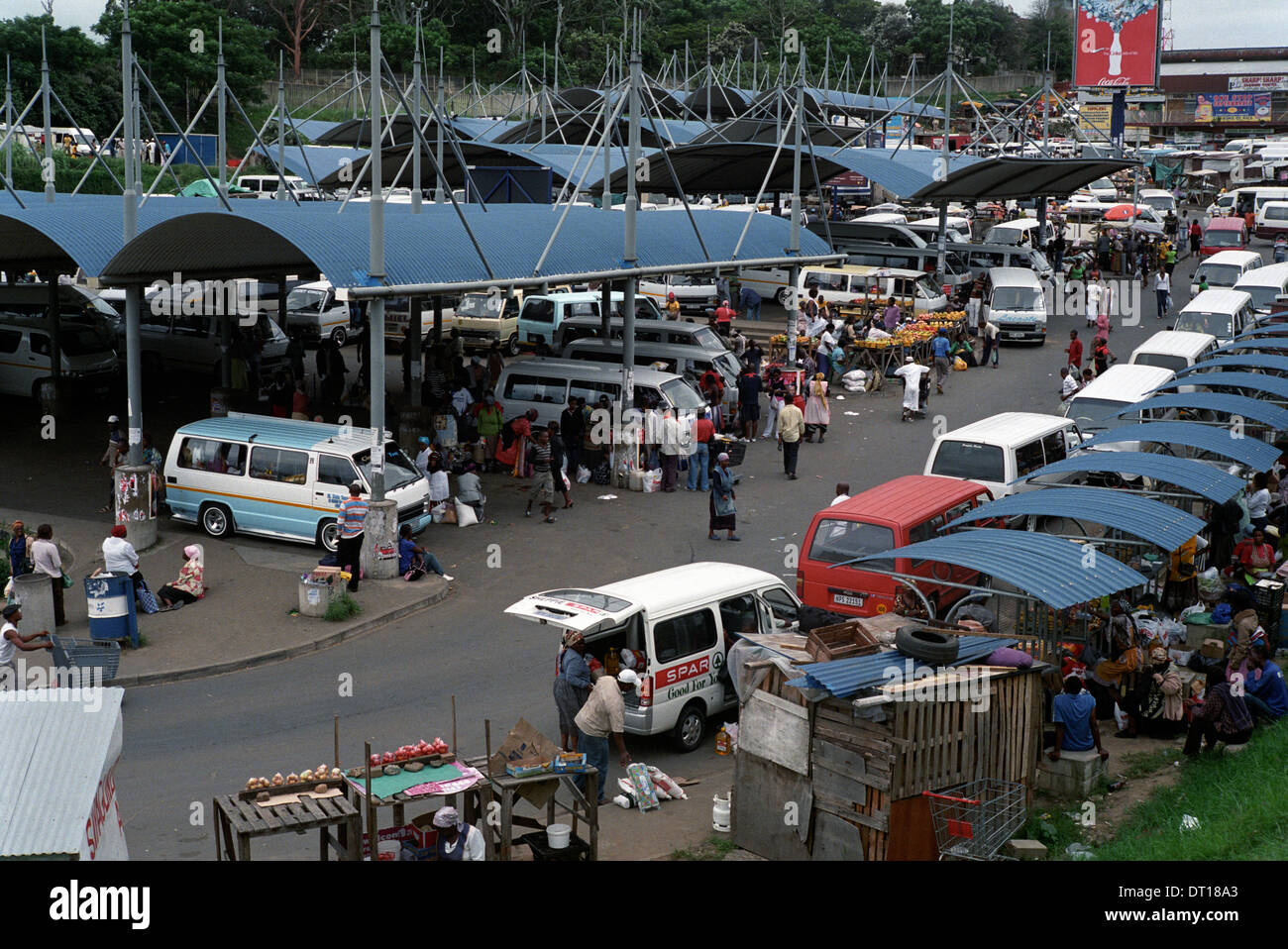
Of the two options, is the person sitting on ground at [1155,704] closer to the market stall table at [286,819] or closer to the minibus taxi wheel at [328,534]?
the market stall table at [286,819]

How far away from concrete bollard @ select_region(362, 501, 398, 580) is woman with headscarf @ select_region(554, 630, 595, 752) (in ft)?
22.7

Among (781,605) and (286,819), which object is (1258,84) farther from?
(286,819)

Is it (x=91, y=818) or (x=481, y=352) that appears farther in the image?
(x=481, y=352)

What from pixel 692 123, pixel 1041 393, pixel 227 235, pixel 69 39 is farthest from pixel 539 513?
pixel 69 39

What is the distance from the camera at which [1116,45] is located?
64.9 meters

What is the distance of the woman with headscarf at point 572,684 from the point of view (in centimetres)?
1272

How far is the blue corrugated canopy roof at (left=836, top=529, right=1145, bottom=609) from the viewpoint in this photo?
485 inches

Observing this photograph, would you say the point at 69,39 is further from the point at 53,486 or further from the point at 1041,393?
the point at 1041,393

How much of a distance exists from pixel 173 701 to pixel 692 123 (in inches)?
1898

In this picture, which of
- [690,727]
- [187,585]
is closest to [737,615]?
[690,727]

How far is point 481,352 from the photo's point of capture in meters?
34.9

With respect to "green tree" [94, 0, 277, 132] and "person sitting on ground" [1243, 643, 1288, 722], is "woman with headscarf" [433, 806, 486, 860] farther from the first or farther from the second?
"green tree" [94, 0, 277, 132]

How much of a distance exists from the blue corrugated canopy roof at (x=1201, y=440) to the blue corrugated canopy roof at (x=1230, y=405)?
1.48 feet

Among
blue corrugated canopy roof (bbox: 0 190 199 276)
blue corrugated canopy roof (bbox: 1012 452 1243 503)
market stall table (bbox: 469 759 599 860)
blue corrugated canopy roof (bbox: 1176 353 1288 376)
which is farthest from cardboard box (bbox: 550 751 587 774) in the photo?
blue corrugated canopy roof (bbox: 1176 353 1288 376)
